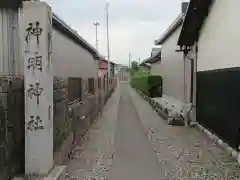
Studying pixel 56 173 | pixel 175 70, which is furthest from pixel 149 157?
pixel 175 70

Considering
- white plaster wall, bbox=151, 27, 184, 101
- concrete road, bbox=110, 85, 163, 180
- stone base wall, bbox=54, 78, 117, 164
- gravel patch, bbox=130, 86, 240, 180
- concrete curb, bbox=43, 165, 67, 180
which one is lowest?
concrete road, bbox=110, 85, 163, 180

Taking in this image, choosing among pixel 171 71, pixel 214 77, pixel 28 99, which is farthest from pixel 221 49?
pixel 171 71

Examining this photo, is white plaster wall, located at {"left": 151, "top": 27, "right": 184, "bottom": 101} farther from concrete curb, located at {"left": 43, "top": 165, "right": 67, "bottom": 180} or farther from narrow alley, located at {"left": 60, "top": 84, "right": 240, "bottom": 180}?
concrete curb, located at {"left": 43, "top": 165, "right": 67, "bottom": 180}

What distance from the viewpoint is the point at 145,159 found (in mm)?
8773

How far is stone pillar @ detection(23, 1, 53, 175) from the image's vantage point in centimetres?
667

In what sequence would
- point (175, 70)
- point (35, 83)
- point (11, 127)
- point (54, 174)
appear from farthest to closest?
point (175, 70)
point (54, 174)
point (35, 83)
point (11, 127)

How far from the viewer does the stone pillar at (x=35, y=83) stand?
21.9 feet

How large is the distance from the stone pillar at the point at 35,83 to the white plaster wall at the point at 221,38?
4.97 m

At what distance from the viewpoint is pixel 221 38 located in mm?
11109

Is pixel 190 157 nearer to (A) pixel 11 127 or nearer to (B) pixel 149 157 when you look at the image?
(B) pixel 149 157

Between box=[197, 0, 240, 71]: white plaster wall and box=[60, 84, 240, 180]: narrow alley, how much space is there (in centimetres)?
238

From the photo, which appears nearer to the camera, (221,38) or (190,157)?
(190,157)

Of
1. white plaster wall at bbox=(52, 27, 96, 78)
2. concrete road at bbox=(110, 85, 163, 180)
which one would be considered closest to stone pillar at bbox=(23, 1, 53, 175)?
concrete road at bbox=(110, 85, 163, 180)

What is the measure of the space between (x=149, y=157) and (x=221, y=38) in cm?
445
